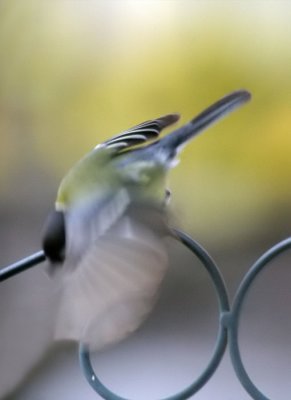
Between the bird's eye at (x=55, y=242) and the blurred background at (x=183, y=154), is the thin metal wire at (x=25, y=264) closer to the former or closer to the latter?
the bird's eye at (x=55, y=242)

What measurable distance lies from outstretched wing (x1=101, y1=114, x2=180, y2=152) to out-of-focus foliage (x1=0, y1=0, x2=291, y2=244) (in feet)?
0.23

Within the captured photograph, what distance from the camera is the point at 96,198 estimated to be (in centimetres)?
62

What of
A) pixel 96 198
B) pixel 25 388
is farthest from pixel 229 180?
pixel 25 388

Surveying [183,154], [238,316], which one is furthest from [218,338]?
[183,154]

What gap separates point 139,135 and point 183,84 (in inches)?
5.1

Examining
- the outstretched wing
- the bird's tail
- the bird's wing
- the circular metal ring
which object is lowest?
the circular metal ring

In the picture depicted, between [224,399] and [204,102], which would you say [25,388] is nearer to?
[224,399]

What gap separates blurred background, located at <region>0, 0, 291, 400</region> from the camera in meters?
0.74

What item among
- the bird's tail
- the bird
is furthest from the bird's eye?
the bird's tail

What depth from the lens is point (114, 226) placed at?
24.0 inches

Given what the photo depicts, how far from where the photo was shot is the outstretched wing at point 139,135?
64 cm

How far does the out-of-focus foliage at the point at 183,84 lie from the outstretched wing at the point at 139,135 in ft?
0.23

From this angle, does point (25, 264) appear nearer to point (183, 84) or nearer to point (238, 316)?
point (238, 316)

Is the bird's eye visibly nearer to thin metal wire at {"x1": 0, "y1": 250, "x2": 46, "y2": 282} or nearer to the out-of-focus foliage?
thin metal wire at {"x1": 0, "y1": 250, "x2": 46, "y2": 282}
